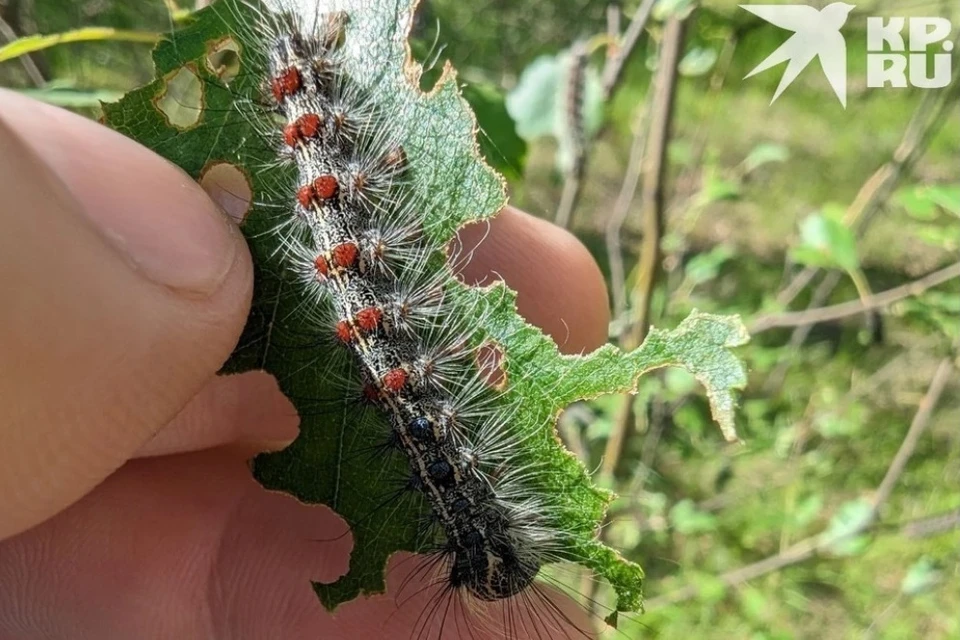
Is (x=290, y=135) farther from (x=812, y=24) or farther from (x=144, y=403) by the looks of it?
(x=812, y=24)

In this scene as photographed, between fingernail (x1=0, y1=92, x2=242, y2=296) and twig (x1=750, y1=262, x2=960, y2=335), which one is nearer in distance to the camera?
fingernail (x1=0, y1=92, x2=242, y2=296)

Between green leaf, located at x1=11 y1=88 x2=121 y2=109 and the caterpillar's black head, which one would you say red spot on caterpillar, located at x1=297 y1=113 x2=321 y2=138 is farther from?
the caterpillar's black head

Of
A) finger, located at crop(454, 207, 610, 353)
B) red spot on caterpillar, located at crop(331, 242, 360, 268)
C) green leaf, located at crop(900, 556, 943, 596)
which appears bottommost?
green leaf, located at crop(900, 556, 943, 596)

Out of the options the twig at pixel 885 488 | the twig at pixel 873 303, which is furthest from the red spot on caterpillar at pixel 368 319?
the twig at pixel 885 488

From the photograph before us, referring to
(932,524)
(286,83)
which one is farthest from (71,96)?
(932,524)

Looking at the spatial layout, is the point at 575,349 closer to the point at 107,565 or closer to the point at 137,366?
the point at 137,366

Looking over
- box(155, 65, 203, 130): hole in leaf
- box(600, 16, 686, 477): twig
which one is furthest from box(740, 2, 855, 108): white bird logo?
Answer: box(155, 65, 203, 130): hole in leaf

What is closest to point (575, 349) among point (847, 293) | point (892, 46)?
point (892, 46)
